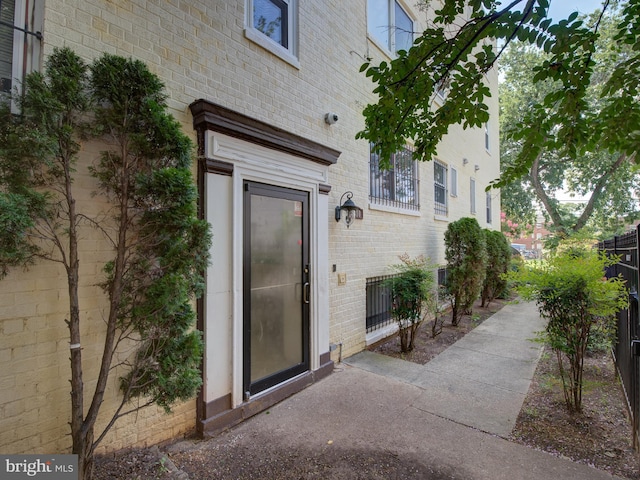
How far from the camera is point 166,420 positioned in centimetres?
284

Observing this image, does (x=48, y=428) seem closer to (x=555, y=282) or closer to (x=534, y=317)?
(x=555, y=282)

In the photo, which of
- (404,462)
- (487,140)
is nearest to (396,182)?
(404,462)

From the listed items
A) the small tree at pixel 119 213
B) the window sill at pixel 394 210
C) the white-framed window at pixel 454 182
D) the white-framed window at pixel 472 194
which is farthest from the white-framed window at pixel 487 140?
the small tree at pixel 119 213

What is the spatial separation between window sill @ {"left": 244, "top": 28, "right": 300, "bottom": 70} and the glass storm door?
1580 millimetres

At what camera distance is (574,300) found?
3252mm

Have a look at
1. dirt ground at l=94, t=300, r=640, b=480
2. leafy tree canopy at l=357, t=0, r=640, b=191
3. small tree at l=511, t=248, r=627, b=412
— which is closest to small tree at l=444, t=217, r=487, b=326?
dirt ground at l=94, t=300, r=640, b=480

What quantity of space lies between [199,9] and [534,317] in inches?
356

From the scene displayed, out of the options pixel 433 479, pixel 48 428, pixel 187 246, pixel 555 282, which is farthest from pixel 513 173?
pixel 48 428

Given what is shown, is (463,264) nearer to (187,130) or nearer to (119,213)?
(187,130)

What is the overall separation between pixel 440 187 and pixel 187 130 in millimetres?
7207

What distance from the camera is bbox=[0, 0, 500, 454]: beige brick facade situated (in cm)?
215

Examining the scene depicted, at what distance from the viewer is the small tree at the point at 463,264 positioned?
700 cm

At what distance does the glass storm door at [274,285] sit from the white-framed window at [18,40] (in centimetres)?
184

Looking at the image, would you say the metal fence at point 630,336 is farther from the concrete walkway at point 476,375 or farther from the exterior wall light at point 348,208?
the exterior wall light at point 348,208
